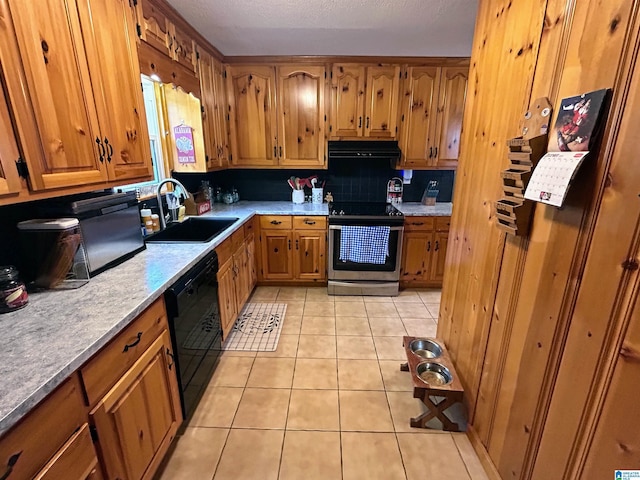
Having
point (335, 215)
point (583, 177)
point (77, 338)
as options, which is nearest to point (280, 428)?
point (77, 338)

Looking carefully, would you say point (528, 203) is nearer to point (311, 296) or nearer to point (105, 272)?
point (105, 272)

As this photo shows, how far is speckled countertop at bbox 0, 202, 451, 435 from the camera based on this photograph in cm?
75

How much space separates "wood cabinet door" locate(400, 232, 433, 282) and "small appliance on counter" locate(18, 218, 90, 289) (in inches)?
107

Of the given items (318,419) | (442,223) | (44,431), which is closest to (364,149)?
(442,223)

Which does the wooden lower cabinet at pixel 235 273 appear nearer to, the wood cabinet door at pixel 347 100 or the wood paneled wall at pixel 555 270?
the wood cabinet door at pixel 347 100

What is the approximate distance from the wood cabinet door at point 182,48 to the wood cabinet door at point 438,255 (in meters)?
2.77

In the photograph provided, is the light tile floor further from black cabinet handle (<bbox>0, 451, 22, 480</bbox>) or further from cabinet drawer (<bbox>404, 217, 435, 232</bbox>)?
cabinet drawer (<bbox>404, 217, 435, 232</bbox>)

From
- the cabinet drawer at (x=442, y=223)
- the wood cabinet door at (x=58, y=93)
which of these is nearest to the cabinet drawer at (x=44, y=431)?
the wood cabinet door at (x=58, y=93)

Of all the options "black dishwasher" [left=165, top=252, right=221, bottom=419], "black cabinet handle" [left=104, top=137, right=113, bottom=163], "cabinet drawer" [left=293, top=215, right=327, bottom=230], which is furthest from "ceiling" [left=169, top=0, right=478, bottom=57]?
"black dishwasher" [left=165, top=252, right=221, bottom=419]

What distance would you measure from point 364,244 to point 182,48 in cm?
229

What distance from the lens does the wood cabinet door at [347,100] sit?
3.12 m

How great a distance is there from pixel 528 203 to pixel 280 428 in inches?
64.6

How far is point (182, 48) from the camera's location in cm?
225

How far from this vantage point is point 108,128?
4.58 feet
